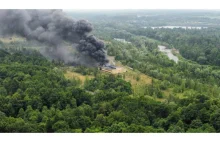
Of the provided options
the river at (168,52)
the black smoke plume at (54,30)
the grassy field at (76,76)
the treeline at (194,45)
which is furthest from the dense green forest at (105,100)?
the river at (168,52)

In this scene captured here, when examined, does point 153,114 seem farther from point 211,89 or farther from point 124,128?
point 211,89

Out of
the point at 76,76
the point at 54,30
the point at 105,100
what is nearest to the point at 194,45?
the point at 54,30

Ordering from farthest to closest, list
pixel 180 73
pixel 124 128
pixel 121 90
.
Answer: pixel 180 73 < pixel 121 90 < pixel 124 128

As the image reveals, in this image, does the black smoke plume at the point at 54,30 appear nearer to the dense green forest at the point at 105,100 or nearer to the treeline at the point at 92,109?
the dense green forest at the point at 105,100

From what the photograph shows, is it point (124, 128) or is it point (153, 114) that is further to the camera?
point (153, 114)

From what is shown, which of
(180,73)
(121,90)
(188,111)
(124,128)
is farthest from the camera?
(180,73)

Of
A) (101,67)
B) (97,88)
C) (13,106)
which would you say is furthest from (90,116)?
(101,67)
